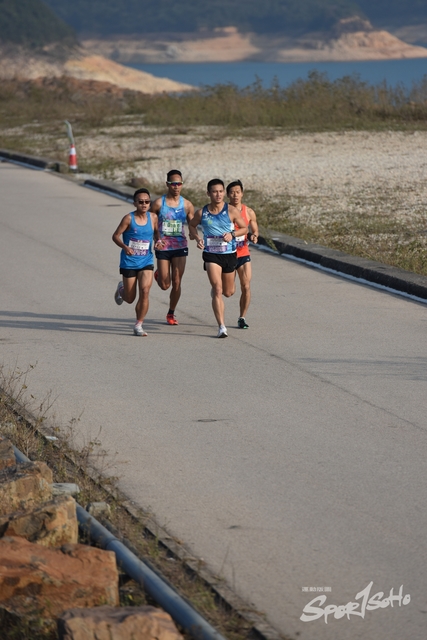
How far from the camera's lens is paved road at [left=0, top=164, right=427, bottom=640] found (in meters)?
5.43

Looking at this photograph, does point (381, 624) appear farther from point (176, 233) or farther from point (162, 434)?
point (176, 233)

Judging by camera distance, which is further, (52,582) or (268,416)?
(268,416)

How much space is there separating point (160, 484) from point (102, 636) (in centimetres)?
228

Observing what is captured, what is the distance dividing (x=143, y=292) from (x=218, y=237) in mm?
851

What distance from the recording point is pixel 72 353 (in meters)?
9.80

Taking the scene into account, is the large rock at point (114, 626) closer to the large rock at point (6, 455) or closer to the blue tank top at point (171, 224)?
the large rock at point (6, 455)

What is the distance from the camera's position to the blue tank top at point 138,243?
1044cm

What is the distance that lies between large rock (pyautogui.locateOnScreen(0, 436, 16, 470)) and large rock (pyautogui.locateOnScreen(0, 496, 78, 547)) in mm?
827

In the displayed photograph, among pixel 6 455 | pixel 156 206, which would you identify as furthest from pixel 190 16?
pixel 6 455

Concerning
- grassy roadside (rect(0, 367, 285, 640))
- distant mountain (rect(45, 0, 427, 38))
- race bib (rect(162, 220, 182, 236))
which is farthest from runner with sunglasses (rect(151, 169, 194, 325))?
distant mountain (rect(45, 0, 427, 38))

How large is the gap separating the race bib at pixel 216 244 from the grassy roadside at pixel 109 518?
2.45 metres

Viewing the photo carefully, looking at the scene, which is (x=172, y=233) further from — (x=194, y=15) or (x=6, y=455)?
(x=194, y=15)

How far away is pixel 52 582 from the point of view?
15.5 ft

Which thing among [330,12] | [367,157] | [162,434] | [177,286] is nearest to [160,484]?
[162,434]
